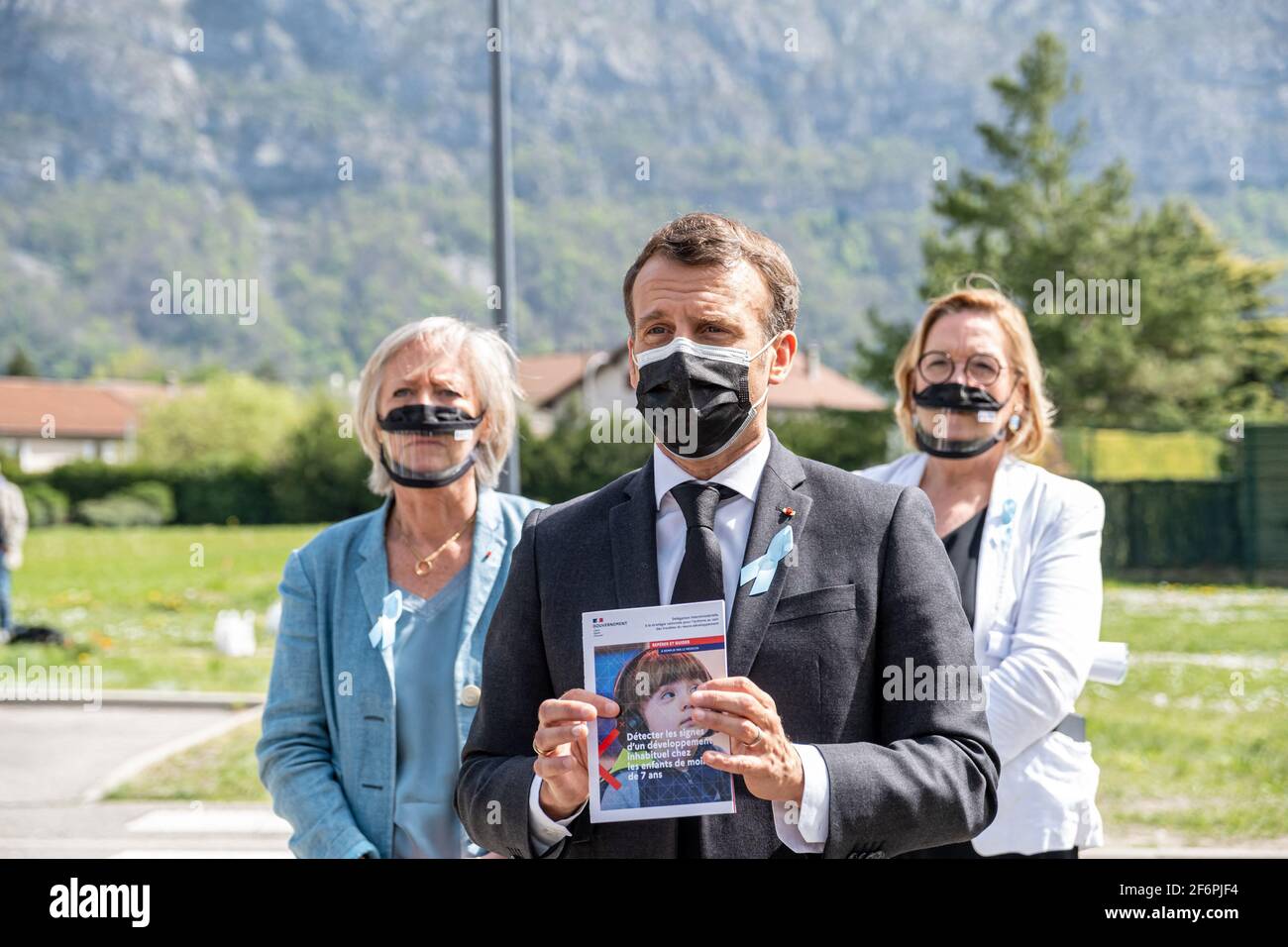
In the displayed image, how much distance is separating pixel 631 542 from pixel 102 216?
204 meters

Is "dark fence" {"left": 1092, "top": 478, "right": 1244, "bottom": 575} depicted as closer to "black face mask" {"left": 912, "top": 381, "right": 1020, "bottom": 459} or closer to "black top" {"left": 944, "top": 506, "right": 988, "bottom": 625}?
"black face mask" {"left": 912, "top": 381, "right": 1020, "bottom": 459}

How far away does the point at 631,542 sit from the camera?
241 cm

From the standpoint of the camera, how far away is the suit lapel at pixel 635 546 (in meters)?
2.38

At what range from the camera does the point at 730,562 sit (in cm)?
239

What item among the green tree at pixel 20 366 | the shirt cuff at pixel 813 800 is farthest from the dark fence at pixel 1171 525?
the green tree at pixel 20 366

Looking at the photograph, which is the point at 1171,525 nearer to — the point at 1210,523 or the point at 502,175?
the point at 1210,523

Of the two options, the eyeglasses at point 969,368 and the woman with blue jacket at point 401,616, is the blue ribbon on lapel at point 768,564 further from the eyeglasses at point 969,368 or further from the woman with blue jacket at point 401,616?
the eyeglasses at point 969,368

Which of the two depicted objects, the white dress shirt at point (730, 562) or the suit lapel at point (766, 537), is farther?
the suit lapel at point (766, 537)

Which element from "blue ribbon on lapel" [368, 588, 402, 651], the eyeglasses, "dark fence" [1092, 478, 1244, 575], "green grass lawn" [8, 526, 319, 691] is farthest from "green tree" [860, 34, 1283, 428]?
"blue ribbon on lapel" [368, 588, 402, 651]

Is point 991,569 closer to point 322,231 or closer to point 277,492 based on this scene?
point 277,492

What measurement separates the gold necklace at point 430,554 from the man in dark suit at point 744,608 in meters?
1.15

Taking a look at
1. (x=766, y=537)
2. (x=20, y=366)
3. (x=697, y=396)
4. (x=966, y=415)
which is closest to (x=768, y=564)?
(x=766, y=537)

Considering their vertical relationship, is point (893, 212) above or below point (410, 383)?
above
